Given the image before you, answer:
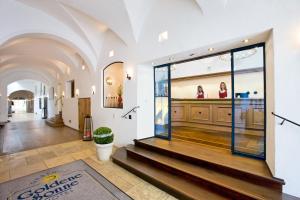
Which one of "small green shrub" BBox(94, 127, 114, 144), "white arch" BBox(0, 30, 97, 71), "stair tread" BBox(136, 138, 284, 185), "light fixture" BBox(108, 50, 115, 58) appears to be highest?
"white arch" BBox(0, 30, 97, 71)

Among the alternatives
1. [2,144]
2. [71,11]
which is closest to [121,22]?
[71,11]

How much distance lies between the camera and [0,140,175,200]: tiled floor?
9.17 feet

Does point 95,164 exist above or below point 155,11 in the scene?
below

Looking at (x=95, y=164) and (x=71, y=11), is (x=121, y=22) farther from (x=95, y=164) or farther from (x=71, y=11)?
(x=95, y=164)

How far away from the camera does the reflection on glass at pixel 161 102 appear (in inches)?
182

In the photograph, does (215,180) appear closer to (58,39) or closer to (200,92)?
(200,92)

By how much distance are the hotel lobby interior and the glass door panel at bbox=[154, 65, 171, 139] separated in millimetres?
33

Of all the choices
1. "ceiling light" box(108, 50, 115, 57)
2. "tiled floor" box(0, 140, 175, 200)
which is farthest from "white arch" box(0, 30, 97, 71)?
"tiled floor" box(0, 140, 175, 200)

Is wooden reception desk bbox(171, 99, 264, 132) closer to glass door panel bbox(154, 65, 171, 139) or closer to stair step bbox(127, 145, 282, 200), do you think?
stair step bbox(127, 145, 282, 200)

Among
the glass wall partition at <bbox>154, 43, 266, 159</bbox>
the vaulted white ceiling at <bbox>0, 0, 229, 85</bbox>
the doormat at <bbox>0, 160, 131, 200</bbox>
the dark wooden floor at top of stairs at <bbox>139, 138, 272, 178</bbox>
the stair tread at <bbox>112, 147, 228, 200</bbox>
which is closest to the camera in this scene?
the stair tread at <bbox>112, 147, 228, 200</bbox>

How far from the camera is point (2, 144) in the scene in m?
5.86

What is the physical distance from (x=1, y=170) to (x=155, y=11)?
5646 millimetres

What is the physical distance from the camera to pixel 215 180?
2.44m

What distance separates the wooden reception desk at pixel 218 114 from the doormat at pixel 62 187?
116 inches
